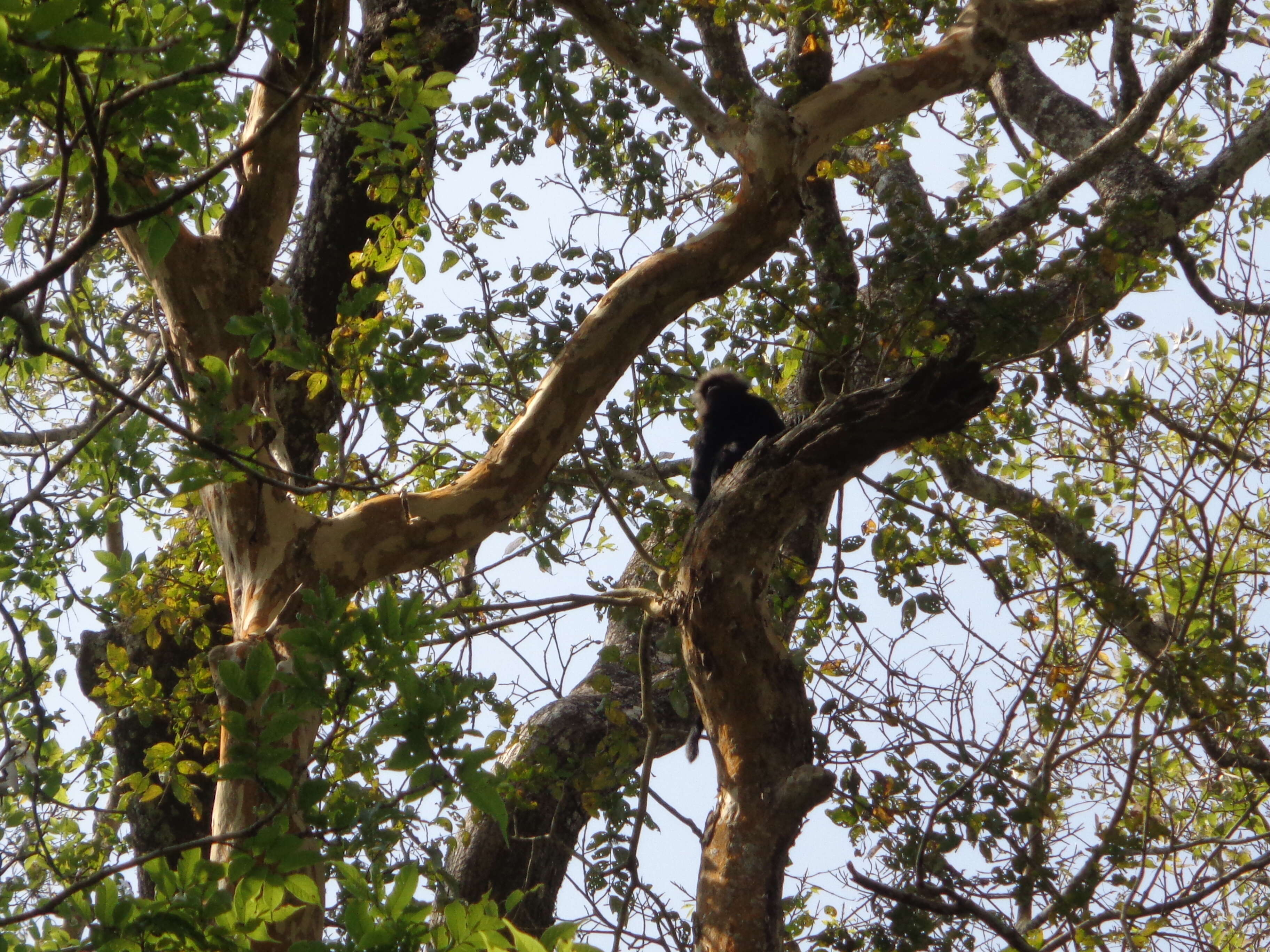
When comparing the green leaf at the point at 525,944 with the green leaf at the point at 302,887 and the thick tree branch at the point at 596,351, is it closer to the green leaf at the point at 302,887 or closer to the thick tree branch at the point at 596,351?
the green leaf at the point at 302,887

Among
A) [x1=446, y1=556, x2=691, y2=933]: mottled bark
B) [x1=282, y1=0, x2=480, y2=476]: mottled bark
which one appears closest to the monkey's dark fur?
Answer: [x1=446, y1=556, x2=691, y2=933]: mottled bark

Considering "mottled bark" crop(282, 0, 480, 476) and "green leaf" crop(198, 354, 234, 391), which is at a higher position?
"mottled bark" crop(282, 0, 480, 476)

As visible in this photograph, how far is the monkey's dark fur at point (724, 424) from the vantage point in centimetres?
457

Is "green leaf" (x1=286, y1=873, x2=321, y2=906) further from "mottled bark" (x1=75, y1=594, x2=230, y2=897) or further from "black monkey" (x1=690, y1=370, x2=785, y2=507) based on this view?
"black monkey" (x1=690, y1=370, x2=785, y2=507)

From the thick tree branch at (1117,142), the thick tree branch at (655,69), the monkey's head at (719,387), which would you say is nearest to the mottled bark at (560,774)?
the monkey's head at (719,387)

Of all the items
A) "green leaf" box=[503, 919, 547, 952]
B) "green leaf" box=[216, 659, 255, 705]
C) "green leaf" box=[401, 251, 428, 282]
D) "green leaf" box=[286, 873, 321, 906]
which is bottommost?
"green leaf" box=[503, 919, 547, 952]

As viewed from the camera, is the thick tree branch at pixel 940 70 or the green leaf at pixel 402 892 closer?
the green leaf at pixel 402 892

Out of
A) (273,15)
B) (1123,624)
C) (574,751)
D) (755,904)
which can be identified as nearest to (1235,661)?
(1123,624)

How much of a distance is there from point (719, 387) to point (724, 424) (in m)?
0.25

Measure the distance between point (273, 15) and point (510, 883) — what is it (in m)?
3.27

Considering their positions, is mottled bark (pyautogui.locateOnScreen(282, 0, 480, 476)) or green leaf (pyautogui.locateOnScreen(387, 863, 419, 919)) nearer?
green leaf (pyautogui.locateOnScreen(387, 863, 419, 919))

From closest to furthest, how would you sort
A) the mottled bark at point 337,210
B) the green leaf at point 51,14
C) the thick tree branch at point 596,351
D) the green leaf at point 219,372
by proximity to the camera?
the green leaf at point 51,14
the green leaf at point 219,372
the thick tree branch at point 596,351
the mottled bark at point 337,210

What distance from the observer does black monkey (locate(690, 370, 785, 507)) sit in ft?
15.0

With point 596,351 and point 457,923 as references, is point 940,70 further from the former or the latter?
point 457,923
